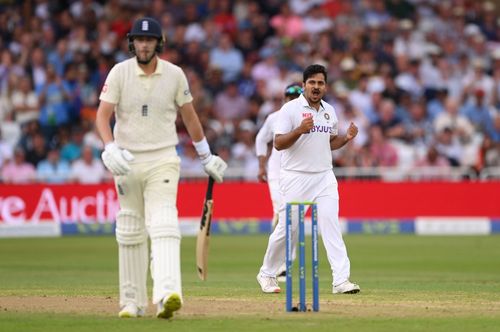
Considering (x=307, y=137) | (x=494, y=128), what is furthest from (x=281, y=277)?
(x=494, y=128)

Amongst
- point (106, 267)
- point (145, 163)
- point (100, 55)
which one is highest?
point (100, 55)

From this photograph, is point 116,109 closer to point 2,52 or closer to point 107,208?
point 107,208

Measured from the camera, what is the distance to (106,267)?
47.1 ft

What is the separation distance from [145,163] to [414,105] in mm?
14541

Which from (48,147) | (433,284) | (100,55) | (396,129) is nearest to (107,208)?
(48,147)

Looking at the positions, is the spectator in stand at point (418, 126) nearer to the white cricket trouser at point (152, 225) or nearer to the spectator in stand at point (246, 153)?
the spectator in stand at point (246, 153)

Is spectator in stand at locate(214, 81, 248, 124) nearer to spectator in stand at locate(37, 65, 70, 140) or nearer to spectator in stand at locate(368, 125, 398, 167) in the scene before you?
spectator in stand at locate(368, 125, 398, 167)

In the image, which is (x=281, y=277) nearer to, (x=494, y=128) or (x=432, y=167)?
(x=432, y=167)

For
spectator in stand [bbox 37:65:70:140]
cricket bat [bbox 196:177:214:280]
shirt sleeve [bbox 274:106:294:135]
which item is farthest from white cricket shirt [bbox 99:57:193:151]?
spectator in stand [bbox 37:65:70:140]

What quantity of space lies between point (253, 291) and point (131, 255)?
8.53ft

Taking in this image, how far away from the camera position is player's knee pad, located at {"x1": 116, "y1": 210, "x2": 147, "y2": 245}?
788cm

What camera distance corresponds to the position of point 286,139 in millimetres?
9812

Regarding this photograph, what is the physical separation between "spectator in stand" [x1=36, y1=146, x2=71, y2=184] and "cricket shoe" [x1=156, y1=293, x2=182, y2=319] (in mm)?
12521

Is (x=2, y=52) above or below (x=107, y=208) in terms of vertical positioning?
above
